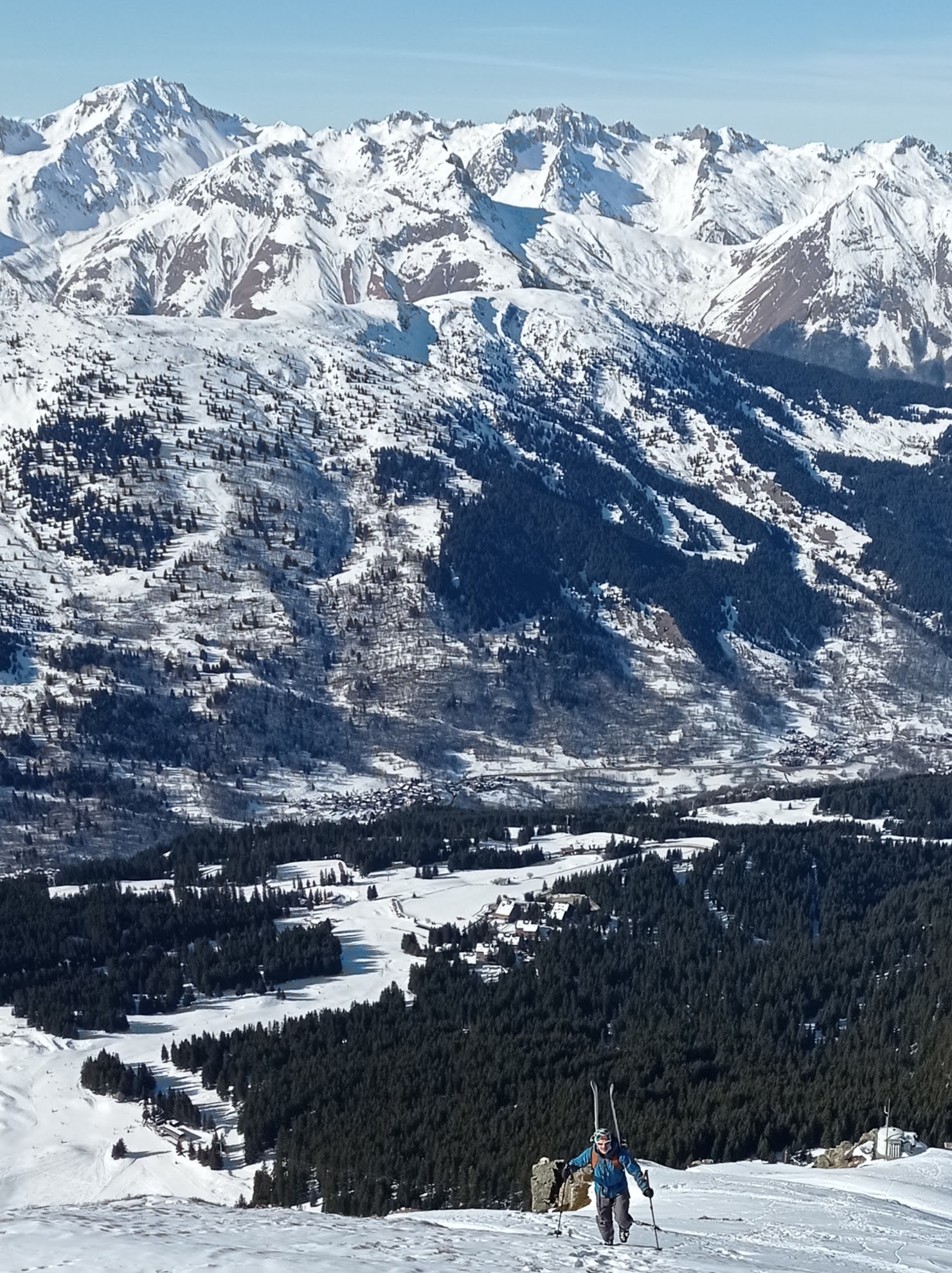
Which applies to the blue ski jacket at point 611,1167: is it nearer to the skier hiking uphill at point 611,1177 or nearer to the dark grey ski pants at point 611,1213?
the skier hiking uphill at point 611,1177

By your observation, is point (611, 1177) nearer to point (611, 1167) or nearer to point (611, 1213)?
point (611, 1167)

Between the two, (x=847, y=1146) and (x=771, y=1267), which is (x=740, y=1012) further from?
(x=771, y=1267)

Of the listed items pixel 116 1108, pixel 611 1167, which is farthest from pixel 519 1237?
pixel 116 1108

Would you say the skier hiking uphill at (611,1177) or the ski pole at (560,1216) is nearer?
the skier hiking uphill at (611,1177)

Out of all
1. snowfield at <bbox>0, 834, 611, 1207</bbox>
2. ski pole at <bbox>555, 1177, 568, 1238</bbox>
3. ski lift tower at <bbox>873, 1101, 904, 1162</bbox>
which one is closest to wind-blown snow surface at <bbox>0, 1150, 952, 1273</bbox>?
ski pole at <bbox>555, 1177, 568, 1238</bbox>

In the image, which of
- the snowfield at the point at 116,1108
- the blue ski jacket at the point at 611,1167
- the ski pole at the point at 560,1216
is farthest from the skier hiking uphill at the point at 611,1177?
the snowfield at the point at 116,1108

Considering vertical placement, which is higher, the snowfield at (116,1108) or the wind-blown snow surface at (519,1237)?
the wind-blown snow surface at (519,1237)

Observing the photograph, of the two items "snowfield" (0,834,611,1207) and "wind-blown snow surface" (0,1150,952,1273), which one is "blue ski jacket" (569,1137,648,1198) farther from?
"snowfield" (0,834,611,1207)

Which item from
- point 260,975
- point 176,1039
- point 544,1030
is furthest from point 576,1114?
point 260,975
